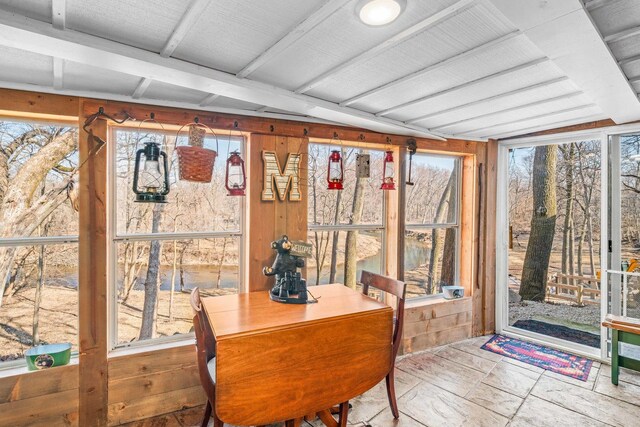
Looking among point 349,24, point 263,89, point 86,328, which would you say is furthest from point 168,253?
point 349,24

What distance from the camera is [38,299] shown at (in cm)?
208

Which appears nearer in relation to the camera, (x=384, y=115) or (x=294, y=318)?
(x=294, y=318)

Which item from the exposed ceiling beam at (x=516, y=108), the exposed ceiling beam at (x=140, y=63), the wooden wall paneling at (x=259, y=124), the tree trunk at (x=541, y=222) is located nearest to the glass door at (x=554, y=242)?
the tree trunk at (x=541, y=222)

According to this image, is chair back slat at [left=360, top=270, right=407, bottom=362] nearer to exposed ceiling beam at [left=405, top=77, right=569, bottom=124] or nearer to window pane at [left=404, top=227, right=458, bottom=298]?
window pane at [left=404, top=227, right=458, bottom=298]

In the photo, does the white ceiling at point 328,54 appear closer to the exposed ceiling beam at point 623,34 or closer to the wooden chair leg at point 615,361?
the exposed ceiling beam at point 623,34

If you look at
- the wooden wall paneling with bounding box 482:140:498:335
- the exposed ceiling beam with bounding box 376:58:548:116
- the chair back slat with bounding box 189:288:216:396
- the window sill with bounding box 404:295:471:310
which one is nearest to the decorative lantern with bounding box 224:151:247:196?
the chair back slat with bounding box 189:288:216:396

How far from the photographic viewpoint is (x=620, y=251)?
283 cm

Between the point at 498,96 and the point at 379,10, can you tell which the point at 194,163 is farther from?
the point at 498,96

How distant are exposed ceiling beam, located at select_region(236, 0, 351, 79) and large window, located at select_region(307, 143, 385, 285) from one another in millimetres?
1253

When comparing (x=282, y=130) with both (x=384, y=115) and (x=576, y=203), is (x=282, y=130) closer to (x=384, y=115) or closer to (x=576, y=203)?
(x=384, y=115)

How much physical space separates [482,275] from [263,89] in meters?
2.85

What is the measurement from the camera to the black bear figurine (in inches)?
82.0

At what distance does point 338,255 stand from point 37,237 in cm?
206

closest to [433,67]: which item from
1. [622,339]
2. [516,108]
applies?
[516,108]
